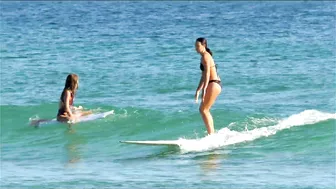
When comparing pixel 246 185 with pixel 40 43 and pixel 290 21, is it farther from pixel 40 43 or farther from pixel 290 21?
pixel 290 21

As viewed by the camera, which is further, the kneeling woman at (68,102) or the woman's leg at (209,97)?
the kneeling woman at (68,102)

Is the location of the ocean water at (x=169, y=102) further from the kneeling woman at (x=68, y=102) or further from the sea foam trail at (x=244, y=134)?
the kneeling woman at (x=68, y=102)

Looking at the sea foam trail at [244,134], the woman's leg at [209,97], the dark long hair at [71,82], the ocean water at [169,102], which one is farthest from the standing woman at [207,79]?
the dark long hair at [71,82]

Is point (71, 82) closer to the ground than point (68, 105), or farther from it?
farther from it

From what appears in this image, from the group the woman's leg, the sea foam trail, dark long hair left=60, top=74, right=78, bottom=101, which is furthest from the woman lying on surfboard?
the woman's leg

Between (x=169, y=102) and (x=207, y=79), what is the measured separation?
5.14 meters

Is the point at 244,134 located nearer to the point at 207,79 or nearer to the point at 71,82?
the point at 207,79

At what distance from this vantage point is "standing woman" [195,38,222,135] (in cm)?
1484

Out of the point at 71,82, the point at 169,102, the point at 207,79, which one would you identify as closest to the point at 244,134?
the point at 207,79

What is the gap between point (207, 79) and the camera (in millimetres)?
14953

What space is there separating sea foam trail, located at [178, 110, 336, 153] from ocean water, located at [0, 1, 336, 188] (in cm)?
2

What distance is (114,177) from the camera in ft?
41.5

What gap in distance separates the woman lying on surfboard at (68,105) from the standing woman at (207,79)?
2746mm

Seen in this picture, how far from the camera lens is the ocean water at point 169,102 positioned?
1317 centimetres
